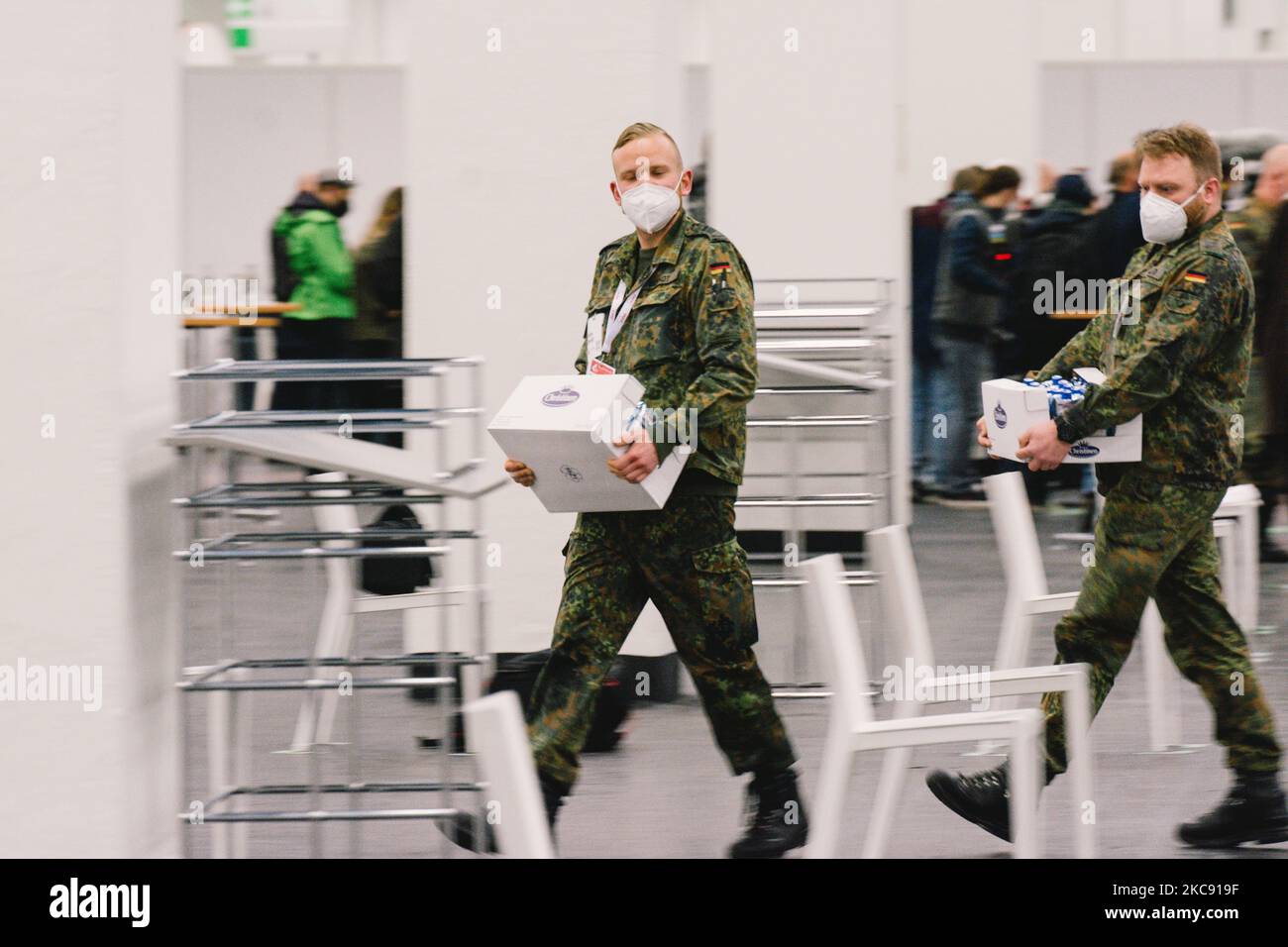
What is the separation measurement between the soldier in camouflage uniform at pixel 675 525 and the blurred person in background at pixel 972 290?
6.53 metres

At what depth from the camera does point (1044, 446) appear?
5012 mm

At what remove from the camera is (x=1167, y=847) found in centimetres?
517

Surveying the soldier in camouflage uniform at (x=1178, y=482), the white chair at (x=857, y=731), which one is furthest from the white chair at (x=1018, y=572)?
the white chair at (x=857, y=731)

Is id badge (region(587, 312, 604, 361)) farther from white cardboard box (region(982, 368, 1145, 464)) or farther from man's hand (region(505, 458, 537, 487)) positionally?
white cardboard box (region(982, 368, 1145, 464))

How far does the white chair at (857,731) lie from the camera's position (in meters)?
4.24

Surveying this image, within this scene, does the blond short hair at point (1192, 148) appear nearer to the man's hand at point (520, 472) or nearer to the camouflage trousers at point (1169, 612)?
the camouflage trousers at point (1169, 612)

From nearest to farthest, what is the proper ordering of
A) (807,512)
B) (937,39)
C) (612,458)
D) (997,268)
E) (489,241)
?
(612,458) < (489,241) < (807,512) < (997,268) < (937,39)

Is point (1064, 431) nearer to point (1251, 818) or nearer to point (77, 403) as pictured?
point (1251, 818)

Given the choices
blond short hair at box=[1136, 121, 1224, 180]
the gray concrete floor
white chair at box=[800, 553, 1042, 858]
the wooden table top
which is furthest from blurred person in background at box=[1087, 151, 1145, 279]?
white chair at box=[800, 553, 1042, 858]

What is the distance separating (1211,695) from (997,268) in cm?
652

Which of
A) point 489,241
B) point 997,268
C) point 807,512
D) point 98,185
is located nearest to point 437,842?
point 98,185

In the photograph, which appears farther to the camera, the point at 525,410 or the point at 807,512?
the point at 807,512

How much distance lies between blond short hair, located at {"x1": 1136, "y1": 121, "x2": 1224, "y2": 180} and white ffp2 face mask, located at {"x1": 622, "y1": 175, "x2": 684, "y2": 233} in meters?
1.28
